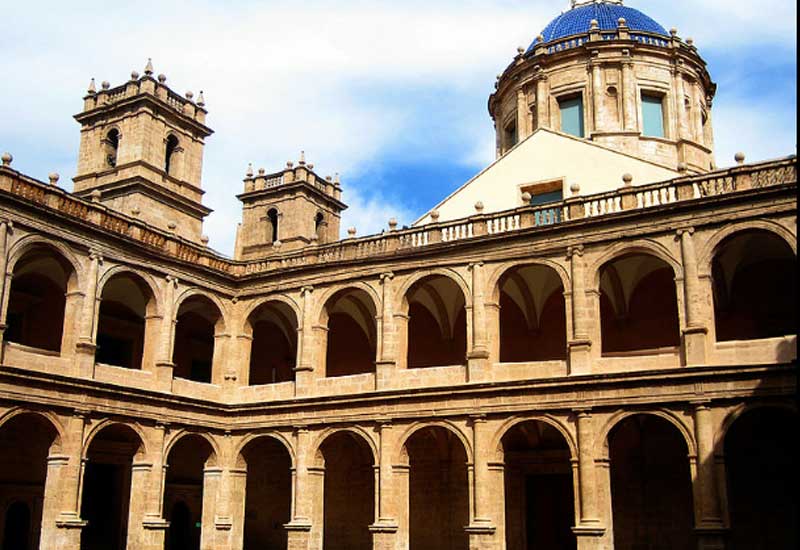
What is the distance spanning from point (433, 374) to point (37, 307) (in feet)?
37.2

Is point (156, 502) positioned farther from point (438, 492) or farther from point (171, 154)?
point (171, 154)

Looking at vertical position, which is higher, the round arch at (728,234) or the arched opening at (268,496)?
the round arch at (728,234)

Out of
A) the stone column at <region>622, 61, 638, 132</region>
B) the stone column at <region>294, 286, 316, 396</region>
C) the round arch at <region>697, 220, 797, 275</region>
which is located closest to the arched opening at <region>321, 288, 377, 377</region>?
the stone column at <region>294, 286, 316, 396</region>

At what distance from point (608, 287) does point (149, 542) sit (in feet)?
45.3

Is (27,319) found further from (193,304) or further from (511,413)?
(511,413)

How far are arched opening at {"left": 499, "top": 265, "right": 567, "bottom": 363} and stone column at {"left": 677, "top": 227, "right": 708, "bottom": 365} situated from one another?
4.76 metres

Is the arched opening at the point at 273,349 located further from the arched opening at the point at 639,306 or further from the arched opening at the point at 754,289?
the arched opening at the point at 754,289

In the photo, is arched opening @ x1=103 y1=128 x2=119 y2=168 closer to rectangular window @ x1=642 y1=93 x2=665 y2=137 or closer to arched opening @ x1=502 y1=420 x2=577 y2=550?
arched opening @ x1=502 y1=420 x2=577 y2=550

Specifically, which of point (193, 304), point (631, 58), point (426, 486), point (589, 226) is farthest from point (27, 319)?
point (631, 58)

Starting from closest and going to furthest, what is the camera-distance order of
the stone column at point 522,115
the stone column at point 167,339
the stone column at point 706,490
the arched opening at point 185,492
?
1. the stone column at point 706,490
2. the stone column at point 167,339
3. the arched opening at point 185,492
4. the stone column at point 522,115

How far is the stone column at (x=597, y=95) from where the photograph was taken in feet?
103

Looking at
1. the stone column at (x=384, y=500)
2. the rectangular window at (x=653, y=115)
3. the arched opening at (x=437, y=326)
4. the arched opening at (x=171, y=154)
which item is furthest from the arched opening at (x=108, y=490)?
the rectangular window at (x=653, y=115)

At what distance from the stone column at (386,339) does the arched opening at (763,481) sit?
8755mm

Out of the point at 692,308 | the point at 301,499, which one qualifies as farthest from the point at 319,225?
the point at 692,308
